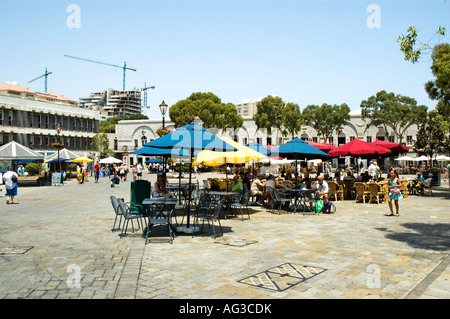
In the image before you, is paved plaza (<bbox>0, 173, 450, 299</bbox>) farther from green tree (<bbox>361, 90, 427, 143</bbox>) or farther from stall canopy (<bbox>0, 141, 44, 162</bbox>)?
green tree (<bbox>361, 90, 427, 143</bbox>)

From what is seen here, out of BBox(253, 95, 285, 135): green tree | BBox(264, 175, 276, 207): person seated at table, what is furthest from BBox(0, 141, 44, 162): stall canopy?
BBox(253, 95, 285, 135): green tree

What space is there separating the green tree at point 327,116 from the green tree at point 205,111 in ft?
36.1

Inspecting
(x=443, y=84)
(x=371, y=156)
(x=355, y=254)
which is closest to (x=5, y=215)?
(x=355, y=254)

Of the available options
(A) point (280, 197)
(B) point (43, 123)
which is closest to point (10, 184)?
(A) point (280, 197)

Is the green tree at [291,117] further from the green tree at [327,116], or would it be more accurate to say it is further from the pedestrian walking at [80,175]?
the pedestrian walking at [80,175]

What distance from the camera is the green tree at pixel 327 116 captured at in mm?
53156

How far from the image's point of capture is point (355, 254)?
22.4ft

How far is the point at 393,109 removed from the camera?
4888cm

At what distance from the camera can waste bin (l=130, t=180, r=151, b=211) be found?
11055mm

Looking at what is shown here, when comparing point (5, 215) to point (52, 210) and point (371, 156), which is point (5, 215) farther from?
point (371, 156)

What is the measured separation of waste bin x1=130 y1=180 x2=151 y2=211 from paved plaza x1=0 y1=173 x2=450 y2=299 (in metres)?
1.02

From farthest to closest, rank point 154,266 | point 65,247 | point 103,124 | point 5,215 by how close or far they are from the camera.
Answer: point 103,124 < point 5,215 < point 65,247 < point 154,266

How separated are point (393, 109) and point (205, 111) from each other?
25.2 m

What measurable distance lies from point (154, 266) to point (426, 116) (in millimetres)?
48470
